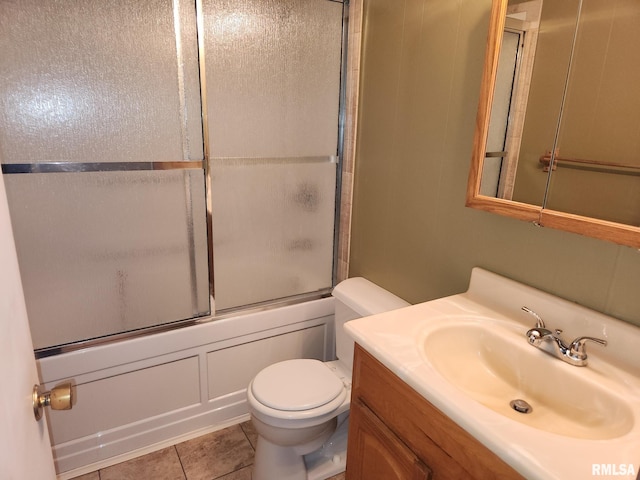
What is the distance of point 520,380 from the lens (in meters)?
1.14

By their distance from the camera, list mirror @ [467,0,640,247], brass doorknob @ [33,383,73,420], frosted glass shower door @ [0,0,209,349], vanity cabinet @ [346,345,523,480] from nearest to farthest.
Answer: brass doorknob @ [33,383,73,420] < vanity cabinet @ [346,345,523,480] < mirror @ [467,0,640,247] < frosted glass shower door @ [0,0,209,349]

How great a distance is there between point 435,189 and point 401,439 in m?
0.89

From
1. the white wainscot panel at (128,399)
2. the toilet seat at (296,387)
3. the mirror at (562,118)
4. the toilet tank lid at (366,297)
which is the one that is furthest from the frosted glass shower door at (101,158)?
the mirror at (562,118)

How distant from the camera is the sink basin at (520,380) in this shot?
96 centimetres

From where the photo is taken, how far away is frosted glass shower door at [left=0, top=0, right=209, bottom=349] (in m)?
1.39

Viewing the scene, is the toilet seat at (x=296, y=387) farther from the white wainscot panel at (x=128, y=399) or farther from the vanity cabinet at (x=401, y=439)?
the white wainscot panel at (x=128, y=399)

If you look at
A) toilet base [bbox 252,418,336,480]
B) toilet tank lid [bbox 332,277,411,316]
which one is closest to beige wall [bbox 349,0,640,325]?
toilet tank lid [bbox 332,277,411,316]

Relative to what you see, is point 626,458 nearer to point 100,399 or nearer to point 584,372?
point 584,372

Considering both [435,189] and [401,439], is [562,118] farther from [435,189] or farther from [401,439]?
[401,439]

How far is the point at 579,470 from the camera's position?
0.72 m

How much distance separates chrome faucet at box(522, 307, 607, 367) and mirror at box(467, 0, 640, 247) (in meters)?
0.27

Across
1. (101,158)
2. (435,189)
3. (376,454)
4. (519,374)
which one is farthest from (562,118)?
(101,158)

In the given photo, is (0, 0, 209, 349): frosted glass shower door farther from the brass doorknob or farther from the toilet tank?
the brass doorknob

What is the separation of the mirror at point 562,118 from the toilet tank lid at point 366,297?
Result: 585mm
